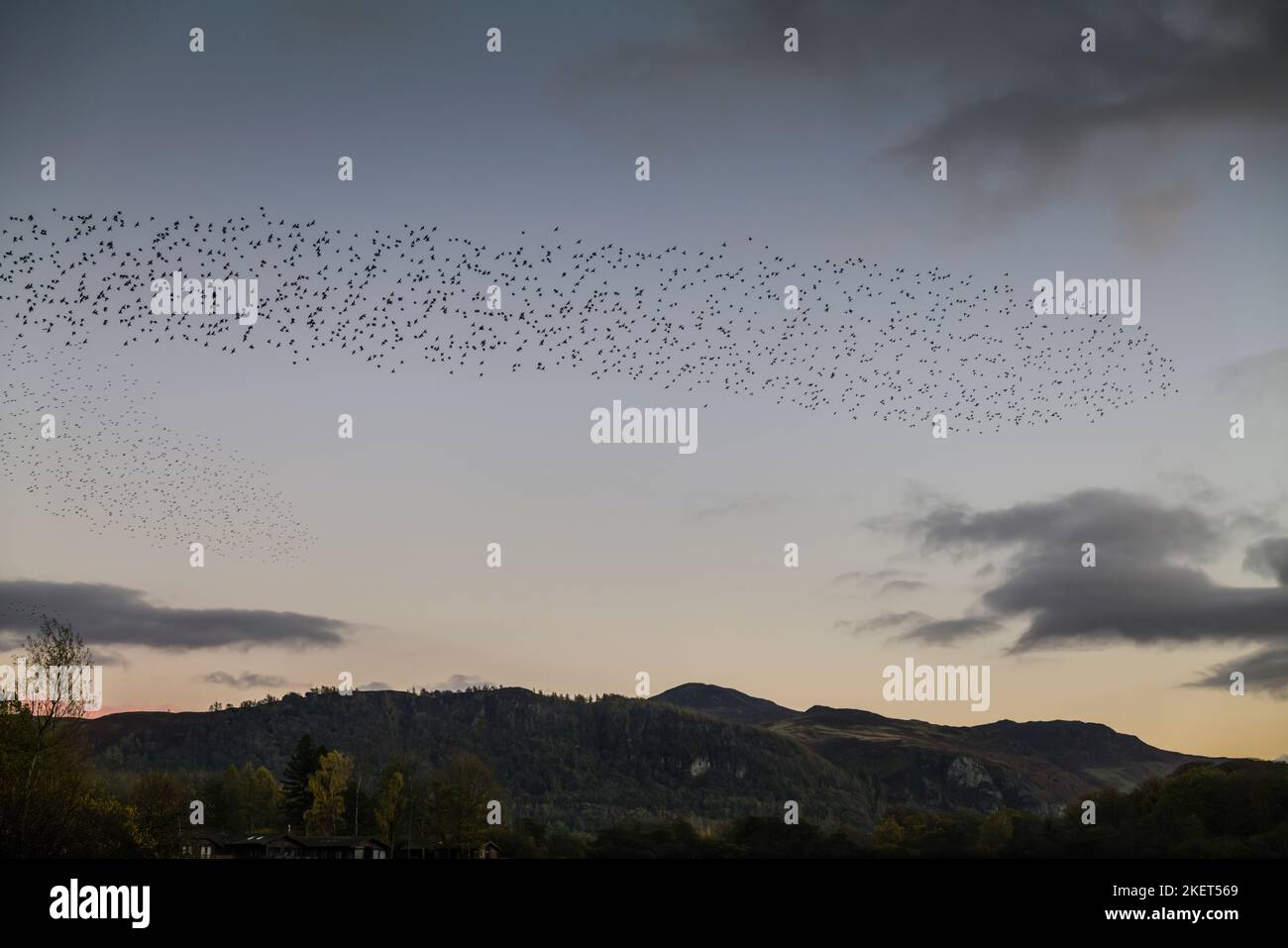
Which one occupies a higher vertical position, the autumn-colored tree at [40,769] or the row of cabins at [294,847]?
the autumn-colored tree at [40,769]

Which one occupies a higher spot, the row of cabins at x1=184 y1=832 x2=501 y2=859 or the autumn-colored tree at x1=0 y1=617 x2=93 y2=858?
the autumn-colored tree at x1=0 y1=617 x2=93 y2=858

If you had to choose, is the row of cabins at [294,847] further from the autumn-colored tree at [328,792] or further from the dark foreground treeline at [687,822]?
the autumn-colored tree at [328,792]

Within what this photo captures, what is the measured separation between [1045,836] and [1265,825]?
76.8ft

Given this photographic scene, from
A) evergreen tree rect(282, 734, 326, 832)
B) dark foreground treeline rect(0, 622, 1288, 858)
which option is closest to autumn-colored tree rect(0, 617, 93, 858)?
dark foreground treeline rect(0, 622, 1288, 858)

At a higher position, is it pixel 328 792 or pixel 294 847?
pixel 328 792
